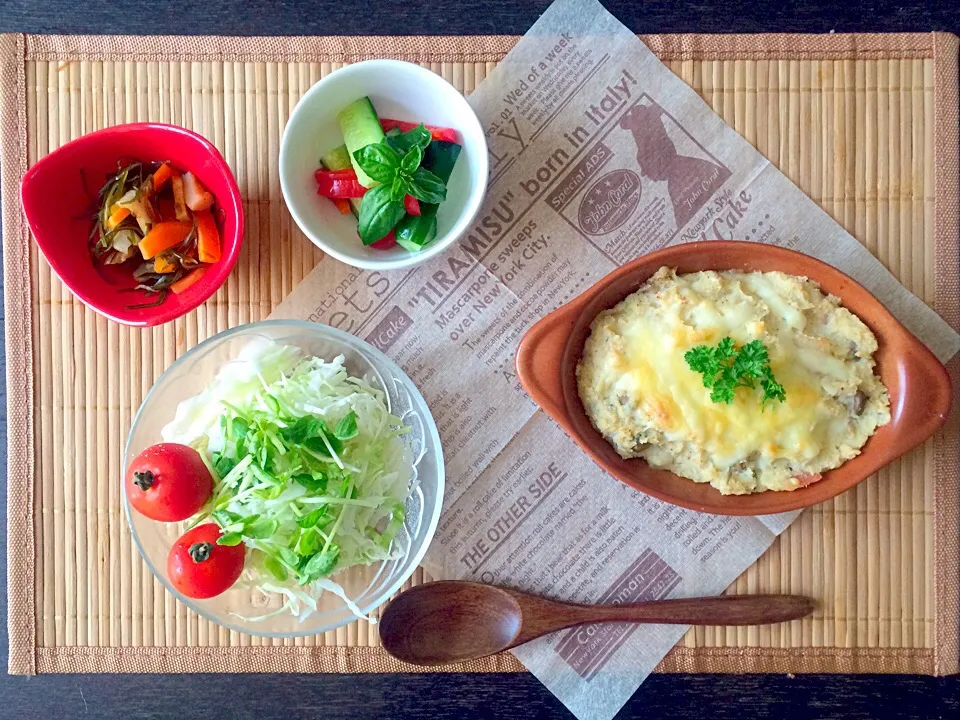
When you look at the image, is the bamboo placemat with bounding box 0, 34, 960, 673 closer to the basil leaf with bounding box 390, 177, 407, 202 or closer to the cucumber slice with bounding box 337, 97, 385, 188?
the cucumber slice with bounding box 337, 97, 385, 188

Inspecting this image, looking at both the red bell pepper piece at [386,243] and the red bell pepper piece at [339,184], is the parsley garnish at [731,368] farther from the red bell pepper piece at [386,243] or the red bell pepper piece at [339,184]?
the red bell pepper piece at [339,184]

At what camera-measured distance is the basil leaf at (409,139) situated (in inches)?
63.9

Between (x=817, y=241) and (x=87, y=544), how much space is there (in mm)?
1862

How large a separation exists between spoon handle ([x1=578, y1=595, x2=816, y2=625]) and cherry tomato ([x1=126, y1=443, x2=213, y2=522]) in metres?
0.89

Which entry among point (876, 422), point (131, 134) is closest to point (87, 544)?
point (131, 134)

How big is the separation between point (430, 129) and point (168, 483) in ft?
3.05

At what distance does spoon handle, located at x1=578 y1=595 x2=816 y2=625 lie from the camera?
5.77ft

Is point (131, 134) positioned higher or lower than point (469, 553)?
higher

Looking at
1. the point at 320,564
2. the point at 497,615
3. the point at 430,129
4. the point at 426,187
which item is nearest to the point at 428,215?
the point at 426,187

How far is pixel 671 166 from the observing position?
1.80 meters

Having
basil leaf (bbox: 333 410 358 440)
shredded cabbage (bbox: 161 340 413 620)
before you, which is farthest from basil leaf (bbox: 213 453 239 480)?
basil leaf (bbox: 333 410 358 440)

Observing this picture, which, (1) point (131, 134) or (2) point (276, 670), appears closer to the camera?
(1) point (131, 134)

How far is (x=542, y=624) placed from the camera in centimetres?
176

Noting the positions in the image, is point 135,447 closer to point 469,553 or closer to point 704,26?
point 469,553
